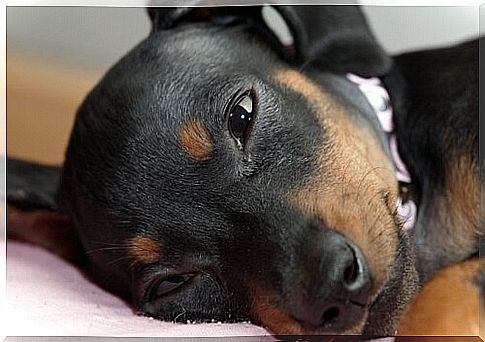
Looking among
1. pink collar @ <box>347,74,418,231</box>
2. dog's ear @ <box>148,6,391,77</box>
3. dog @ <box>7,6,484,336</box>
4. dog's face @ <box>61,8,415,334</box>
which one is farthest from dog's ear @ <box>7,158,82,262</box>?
pink collar @ <box>347,74,418,231</box>

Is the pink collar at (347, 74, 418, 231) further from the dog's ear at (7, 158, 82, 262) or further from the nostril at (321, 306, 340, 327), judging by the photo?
the dog's ear at (7, 158, 82, 262)

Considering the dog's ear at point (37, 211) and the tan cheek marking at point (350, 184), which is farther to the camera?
the dog's ear at point (37, 211)

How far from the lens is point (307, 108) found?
4.61ft

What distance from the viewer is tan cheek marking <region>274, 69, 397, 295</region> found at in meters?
1.19

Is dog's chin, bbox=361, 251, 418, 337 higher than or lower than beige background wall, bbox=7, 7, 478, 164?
lower

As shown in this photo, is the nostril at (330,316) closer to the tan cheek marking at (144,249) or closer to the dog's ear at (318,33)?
the tan cheek marking at (144,249)

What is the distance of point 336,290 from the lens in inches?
43.1

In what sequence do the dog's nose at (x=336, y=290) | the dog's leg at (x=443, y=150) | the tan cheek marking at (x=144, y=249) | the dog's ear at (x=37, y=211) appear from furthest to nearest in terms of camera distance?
the dog's ear at (x=37, y=211) < the dog's leg at (x=443, y=150) < the tan cheek marking at (x=144, y=249) < the dog's nose at (x=336, y=290)

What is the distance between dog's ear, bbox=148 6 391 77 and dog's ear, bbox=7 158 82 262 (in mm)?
404

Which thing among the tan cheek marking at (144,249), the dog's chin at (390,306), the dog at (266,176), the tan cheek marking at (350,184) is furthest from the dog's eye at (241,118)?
the dog's chin at (390,306)

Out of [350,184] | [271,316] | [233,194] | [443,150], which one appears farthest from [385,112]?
[271,316]

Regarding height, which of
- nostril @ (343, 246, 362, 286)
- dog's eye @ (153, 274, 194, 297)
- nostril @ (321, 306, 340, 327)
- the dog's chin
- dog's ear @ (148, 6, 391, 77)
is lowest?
the dog's chin

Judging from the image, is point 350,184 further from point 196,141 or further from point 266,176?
point 196,141

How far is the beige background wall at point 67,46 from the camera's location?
1.50 m
